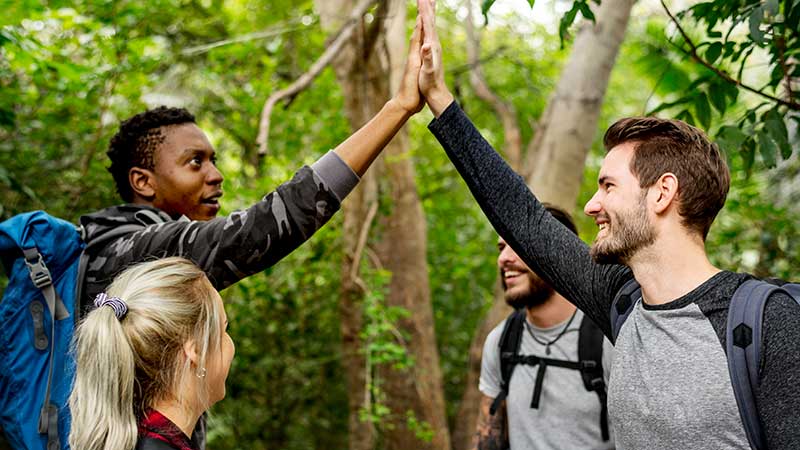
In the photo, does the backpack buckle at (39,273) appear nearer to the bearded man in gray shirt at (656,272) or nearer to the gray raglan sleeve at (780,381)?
the bearded man in gray shirt at (656,272)

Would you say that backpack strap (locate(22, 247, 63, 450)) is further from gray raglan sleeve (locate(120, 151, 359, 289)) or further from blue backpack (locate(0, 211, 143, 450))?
gray raglan sleeve (locate(120, 151, 359, 289))

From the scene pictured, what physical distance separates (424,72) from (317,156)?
348cm

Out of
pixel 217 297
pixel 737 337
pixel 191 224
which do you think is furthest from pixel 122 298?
pixel 737 337

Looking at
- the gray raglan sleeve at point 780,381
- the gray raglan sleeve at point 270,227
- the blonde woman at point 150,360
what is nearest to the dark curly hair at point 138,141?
the gray raglan sleeve at point 270,227

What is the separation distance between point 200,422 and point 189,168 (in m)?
0.88

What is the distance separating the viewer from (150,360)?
6.21 feet

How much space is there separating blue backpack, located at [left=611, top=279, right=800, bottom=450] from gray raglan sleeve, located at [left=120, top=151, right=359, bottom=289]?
1074 mm

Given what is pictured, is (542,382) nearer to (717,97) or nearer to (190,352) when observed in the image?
(717,97)

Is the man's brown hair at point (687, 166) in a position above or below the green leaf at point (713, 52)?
below

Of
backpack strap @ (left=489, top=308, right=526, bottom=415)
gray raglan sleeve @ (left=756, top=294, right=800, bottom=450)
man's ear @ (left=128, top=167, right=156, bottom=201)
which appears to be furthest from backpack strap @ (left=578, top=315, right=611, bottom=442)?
man's ear @ (left=128, top=167, right=156, bottom=201)

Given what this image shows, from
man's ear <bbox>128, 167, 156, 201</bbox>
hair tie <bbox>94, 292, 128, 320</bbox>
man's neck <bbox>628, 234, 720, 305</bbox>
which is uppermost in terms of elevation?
man's neck <bbox>628, 234, 720, 305</bbox>

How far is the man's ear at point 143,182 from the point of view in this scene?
2670 millimetres

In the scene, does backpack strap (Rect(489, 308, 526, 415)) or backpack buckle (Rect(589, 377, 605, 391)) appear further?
backpack strap (Rect(489, 308, 526, 415))

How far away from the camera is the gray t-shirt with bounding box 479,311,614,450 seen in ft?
9.57
